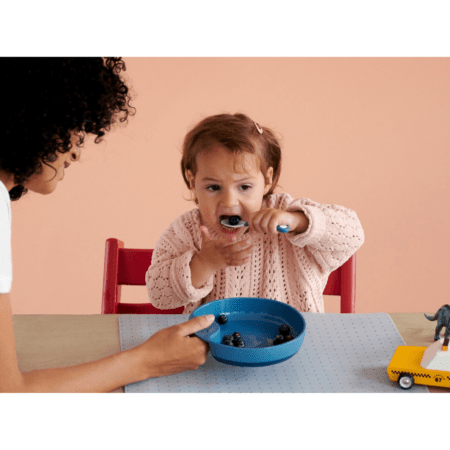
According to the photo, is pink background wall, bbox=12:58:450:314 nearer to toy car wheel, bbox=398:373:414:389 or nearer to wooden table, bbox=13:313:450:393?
wooden table, bbox=13:313:450:393

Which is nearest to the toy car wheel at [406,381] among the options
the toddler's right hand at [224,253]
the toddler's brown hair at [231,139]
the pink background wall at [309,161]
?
the toddler's right hand at [224,253]

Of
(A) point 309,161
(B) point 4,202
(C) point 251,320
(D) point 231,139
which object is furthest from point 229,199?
(A) point 309,161

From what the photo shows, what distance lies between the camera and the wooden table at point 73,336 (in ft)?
2.77

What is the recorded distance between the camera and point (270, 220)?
1.02 meters

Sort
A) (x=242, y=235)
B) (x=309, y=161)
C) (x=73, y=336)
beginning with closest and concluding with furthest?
(x=73, y=336)
(x=242, y=235)
(x=309, y=161)

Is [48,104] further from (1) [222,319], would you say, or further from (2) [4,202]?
(1) [222,319]

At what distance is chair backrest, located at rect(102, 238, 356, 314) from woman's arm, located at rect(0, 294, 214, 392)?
1.42ft

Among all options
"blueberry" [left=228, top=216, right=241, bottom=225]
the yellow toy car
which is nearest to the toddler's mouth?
"blueberry" [left=228, top=216, right=241, bottom=225]

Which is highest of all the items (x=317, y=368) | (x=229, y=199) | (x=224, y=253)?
(x=229, y=199)

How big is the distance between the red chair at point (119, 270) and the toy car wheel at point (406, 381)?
666 millimetres

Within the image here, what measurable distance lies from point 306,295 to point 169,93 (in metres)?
1.27

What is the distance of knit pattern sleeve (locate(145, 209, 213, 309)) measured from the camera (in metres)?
1.06

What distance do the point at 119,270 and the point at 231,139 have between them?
43 cm

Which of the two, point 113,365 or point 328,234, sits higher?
point 328,234
